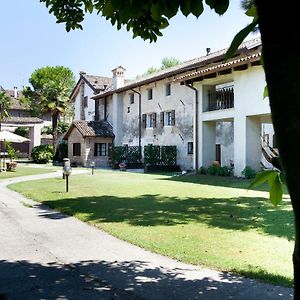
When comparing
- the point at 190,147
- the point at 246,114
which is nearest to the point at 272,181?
the point at 246,114

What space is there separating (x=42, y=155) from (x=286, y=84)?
43698mm

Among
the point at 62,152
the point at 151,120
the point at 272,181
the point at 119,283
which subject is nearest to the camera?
the point at 272,181

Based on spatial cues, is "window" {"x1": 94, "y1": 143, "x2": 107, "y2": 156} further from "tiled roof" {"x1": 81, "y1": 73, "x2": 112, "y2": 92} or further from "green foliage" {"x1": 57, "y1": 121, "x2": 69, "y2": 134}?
"green foliage" {"x1": 57, "y1": 121, "x2": 69, "y2": 134}

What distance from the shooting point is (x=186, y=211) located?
10883mm

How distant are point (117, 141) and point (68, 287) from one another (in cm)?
3324

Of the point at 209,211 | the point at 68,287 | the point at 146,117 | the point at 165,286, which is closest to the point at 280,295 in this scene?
the point at 165,286

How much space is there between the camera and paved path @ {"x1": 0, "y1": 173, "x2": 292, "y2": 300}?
478 centimetres

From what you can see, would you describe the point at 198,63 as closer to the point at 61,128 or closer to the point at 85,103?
the point at 85,103

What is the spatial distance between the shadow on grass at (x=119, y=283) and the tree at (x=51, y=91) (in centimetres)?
3867

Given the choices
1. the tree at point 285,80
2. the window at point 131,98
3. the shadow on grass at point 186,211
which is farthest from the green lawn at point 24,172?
the tree at point 285,80

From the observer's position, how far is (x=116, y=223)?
30.1 feet

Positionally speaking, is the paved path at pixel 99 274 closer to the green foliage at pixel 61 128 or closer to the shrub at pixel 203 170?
the shrub at pixel 203 170

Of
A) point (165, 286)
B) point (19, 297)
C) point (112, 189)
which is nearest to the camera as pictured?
point (19, 297)

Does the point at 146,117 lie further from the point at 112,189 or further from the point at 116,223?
the point at 116,223
